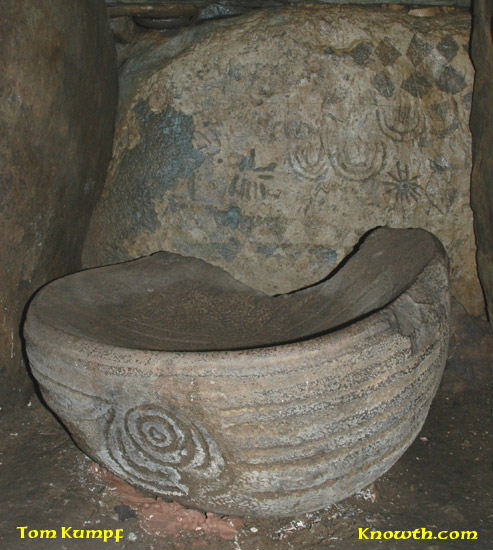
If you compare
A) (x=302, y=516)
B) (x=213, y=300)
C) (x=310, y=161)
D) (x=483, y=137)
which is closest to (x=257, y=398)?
(x=302, y=516)

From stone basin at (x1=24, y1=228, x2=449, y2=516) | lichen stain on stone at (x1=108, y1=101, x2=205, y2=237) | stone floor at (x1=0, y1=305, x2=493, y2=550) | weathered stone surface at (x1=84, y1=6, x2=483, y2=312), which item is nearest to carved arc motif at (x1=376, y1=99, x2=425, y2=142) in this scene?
weathered stone surface at (x1=84, y1=6, x2=483, y2=312)

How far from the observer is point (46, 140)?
241 centimetres

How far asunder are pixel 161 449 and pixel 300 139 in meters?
1.22

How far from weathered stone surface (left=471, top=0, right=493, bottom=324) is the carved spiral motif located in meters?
1.36

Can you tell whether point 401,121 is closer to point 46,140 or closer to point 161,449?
point 46,140

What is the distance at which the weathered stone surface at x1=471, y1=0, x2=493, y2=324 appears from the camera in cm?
248

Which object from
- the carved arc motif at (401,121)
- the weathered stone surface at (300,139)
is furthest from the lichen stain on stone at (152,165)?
the carved arc motif at (401,121)

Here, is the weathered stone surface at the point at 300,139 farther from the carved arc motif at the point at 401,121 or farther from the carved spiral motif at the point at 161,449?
the carved spiral motif at the point at 161,449

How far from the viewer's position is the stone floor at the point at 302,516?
2016mm

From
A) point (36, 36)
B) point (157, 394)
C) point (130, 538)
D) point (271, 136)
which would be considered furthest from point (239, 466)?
point (36, 36)

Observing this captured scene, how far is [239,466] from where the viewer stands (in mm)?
1809

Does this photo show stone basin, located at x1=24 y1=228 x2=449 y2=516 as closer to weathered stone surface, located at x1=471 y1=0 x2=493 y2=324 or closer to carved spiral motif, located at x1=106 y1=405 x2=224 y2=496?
carved spiral motif, located at x1=106 y1=405 x2=224 y2=496

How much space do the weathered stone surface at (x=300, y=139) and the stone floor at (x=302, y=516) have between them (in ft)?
2.37

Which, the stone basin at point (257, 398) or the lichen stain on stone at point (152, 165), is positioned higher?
the lichen stain on stone at point (152, 165)
